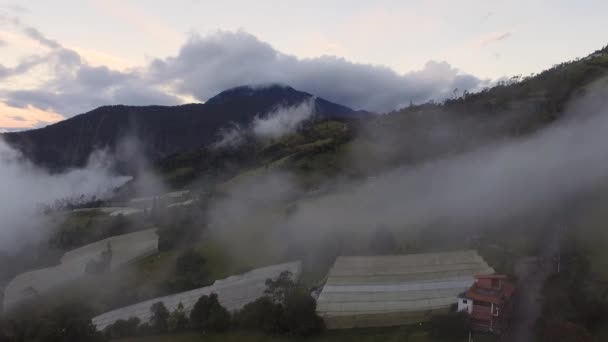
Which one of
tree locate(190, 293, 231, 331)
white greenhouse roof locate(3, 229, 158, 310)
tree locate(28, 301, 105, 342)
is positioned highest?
tree locate(28, 301, 105, 342)

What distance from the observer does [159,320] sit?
2132 inches

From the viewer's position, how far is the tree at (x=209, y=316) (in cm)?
5094

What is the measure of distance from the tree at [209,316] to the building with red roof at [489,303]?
25.3 m

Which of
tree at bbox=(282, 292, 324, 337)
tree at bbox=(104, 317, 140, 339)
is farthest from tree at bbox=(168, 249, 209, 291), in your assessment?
tree at bbox=(282, 292, 324, 337)

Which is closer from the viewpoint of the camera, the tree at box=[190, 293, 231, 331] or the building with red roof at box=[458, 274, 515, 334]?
the building with red roof at box=[458, 274, 515, 334]

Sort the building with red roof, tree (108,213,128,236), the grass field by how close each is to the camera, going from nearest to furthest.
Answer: the building with red roof < the grass field < tree (108,213,128,236)

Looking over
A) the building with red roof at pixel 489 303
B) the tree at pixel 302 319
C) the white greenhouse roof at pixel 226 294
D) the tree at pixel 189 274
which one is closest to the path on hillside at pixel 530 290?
the building with red roof at pixel 489 303

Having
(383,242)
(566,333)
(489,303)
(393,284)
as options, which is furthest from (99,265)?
(566,333)

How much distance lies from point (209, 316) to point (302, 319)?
11.7 meters

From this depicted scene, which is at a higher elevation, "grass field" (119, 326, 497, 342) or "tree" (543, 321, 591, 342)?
"tree" (543, 321, 591, 342)

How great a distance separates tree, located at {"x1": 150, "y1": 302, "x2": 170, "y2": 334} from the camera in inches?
2117

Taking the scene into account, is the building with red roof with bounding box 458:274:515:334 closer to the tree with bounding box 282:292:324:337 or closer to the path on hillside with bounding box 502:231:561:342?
the path on hillside with bounding box 502:231:561:342

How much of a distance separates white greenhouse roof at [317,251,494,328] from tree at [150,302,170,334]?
18384 millimetres

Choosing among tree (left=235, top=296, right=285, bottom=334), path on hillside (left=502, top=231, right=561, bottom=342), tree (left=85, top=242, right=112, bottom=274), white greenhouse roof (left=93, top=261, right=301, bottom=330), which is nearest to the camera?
path on hillside (left=502, top=231, right=561, bottom=342)
